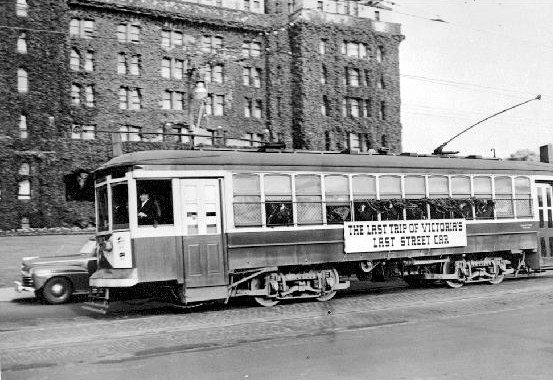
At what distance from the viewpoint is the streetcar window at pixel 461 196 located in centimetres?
1704

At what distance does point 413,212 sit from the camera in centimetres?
1619

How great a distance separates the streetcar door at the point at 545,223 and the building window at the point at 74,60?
1421 inches

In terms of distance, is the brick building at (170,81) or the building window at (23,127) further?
the building window at (23,127)

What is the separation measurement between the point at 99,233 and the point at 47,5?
35.7m

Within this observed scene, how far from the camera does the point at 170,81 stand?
50.5 m

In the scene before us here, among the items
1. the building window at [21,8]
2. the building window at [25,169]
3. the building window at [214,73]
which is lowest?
the building window at [25,169]

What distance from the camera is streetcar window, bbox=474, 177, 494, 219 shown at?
17484mm

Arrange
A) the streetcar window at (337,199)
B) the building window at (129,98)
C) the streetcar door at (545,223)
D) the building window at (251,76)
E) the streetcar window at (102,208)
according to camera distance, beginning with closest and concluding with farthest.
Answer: the streetcar window at (102,208) < the streetcar window at (337,199) < the streetcar door at (545,223) < the building window at (129,98) < the building window at (251,76)

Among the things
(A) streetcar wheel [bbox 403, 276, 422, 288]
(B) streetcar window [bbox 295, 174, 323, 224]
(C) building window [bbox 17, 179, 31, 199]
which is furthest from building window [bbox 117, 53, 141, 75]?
(B) streetcar window [bbox 295, 174, 323, 224]

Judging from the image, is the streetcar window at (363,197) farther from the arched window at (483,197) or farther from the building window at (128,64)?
the building window at (128,64)

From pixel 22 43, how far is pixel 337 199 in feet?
118

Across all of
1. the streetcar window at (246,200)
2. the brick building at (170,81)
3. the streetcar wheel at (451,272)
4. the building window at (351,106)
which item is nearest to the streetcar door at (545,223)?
the streetcar wheel at (451,272)

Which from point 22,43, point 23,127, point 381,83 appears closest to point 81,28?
point 22,43

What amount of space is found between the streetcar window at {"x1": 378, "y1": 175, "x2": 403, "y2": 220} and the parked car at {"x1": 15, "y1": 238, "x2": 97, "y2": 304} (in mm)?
7391
